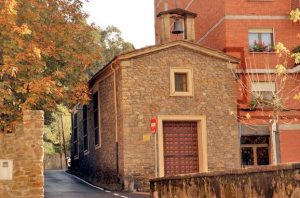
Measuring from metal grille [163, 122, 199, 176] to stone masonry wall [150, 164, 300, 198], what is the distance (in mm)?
7715

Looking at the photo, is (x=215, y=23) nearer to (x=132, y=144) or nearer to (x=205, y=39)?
(x=205, y=39)

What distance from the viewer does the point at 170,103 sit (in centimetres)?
2248

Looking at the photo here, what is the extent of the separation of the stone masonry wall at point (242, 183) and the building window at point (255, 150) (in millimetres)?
11279

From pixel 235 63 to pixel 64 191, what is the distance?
966 cm

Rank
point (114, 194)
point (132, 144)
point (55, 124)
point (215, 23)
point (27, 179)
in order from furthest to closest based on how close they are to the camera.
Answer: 1. point (55, 124)
2. point (215, 23)
3. point (132, 144)
4. point (114, 194)
5. point (27, 179)

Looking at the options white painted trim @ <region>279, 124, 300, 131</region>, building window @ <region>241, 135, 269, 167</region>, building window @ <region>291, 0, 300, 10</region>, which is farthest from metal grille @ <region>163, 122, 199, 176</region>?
building window @ <region>291, 0, 300, 10</region>

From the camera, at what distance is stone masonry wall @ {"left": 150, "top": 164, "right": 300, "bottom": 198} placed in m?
7.93

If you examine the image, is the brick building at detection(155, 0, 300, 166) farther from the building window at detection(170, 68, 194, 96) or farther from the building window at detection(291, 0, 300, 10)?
the building window at detection(170, 68, 194, 96)

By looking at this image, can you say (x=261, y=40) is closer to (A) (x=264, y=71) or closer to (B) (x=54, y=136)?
(A) (x=264, y=71)

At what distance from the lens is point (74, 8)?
25.3 meters

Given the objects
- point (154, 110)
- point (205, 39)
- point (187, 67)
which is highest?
point (205, 39)

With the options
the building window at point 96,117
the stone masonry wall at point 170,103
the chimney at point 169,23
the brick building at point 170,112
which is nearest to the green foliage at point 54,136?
→ the building window at point 96,117

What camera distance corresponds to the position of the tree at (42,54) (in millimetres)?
19781

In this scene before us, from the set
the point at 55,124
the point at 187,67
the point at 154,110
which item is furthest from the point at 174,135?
the point at 55,124
